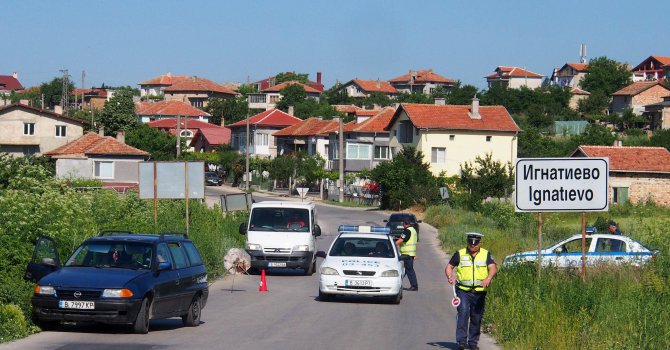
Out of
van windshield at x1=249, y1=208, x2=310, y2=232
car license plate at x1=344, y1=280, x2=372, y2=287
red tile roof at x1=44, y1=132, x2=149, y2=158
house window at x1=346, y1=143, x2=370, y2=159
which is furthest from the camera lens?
house window at x1=346, y1=143, x2=370, y2=159

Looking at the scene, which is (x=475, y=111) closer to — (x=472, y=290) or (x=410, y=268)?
(x=410, y=268)

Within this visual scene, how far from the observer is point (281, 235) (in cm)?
2941

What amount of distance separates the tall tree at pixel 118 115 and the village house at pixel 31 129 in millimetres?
20616

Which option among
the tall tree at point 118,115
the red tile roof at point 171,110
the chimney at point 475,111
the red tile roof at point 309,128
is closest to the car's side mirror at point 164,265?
the chimney at point 475,111

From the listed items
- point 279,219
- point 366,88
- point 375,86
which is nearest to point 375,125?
point 279,219

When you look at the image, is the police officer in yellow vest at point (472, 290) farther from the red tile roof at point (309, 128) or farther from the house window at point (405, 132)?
the red tile roof at point (309, 128)

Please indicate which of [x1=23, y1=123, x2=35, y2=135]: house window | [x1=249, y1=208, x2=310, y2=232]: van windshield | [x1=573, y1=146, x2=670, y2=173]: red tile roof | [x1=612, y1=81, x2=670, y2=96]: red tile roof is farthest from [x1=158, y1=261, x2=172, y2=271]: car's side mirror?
[x1=612, y1=81, x2=670, y2=96]: red tile roof

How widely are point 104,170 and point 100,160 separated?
91 cm

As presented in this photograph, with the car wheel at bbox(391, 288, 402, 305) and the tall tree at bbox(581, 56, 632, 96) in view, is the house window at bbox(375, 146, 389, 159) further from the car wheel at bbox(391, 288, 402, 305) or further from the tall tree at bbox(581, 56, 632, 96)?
the car wheel at bbox(391, 288, 402, 305)

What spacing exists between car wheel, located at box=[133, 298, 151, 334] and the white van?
14.0m

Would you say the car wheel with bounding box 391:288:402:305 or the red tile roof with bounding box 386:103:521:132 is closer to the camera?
the car wheel with bounding box 391:288:402:305

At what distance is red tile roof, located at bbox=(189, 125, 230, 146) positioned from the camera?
125 m

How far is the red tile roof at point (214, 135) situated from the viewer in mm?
125375

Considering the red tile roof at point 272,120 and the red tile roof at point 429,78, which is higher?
the red tile roof at point 429,78
